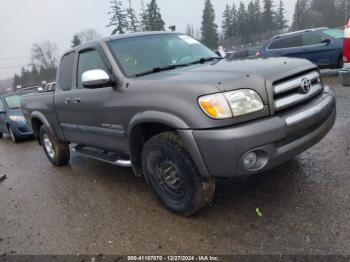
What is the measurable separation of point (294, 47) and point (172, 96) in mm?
9913

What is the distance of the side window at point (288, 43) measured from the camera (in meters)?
11.1

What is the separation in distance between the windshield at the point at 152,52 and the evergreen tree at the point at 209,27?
5966 cm

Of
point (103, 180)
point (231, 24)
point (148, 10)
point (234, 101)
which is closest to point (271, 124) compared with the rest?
point (234, 101)

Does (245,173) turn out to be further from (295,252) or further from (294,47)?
(294,47)

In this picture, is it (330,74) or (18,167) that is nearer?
(18,167)

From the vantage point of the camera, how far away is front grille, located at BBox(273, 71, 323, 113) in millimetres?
2678

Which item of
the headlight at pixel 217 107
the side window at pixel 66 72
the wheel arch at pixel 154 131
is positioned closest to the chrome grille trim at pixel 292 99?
the headlight at pixel 217 107

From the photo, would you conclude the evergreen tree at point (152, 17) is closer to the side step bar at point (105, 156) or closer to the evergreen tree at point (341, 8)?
the evergreen tree at point (341, 8)

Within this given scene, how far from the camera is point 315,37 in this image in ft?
35.0

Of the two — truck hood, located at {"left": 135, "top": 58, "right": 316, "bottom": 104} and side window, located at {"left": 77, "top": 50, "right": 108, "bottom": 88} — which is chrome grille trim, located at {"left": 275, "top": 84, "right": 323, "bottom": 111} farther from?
side window, located at {"left": 77, "top": 50, "right": 108, "bottom": 88}

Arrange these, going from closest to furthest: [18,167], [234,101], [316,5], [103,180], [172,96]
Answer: [234,101], [172,96], [103,180], [18,167], [316,5]

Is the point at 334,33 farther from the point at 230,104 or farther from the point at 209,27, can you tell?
the point at 209,27

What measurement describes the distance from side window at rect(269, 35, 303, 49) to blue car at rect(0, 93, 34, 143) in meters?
9.09

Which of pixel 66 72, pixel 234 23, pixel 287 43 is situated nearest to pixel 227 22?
pixel 234 23
